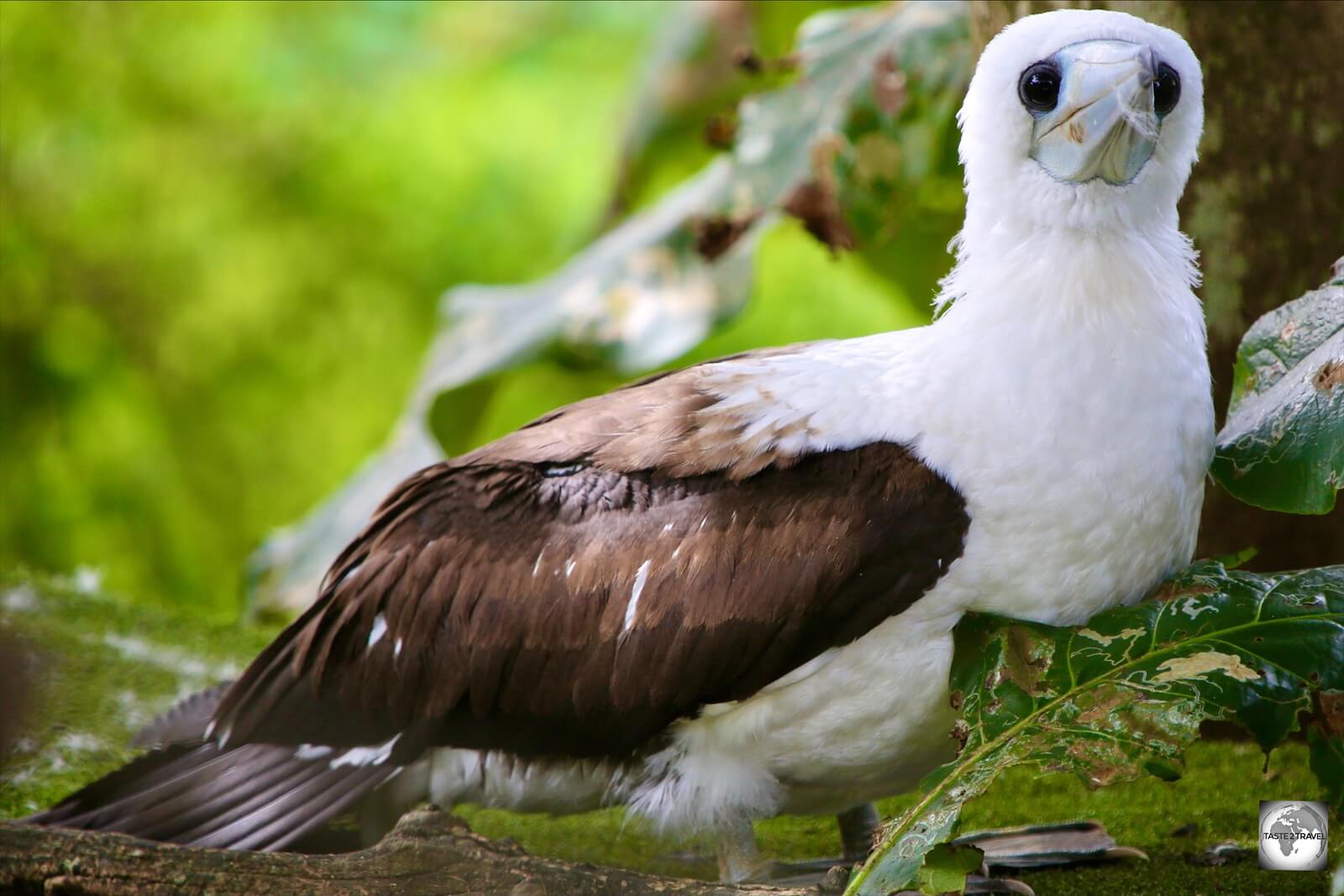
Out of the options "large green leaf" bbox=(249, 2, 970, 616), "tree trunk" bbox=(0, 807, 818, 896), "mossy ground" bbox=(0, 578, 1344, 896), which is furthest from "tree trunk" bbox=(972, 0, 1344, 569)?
"tree trunk" bbox=(0, 807, 818, 896)

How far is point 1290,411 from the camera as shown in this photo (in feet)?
7.07

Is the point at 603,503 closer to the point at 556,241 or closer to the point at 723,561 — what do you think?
the point at 723,561

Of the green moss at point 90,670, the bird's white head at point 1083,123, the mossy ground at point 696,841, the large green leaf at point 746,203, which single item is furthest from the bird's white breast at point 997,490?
the green moss at point 90,670

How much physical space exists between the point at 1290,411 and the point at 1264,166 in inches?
35.9

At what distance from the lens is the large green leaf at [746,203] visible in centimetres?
357

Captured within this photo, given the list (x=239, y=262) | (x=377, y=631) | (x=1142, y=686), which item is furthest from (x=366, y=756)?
(x=239, y=262)

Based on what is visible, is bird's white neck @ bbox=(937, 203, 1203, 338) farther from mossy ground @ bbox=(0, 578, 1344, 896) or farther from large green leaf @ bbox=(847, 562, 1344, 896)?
mossy ground @ bbox=(0, 578, 1344, 896)

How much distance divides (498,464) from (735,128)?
1494mm

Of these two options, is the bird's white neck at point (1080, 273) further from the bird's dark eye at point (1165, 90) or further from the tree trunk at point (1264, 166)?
the tree trunk at point (1264, 166)

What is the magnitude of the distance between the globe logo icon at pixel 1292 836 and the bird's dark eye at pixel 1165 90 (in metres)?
1.17

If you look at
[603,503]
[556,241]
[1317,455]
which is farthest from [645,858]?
[556,241]

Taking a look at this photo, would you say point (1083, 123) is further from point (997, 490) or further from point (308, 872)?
point (308, 872)

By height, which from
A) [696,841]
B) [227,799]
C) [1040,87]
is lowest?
[696,841]

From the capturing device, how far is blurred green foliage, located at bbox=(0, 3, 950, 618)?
6445 mm
